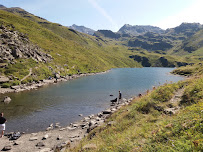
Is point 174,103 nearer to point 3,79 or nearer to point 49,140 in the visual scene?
point 49,140

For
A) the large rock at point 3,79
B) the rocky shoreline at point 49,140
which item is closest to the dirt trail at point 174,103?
the rocky shoreline at point 49,140

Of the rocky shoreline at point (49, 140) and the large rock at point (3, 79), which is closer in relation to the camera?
the rocky shoreline at point (49, 140)

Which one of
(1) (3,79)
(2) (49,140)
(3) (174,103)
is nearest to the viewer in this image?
(3) (174,103)

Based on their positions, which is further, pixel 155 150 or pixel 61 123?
pixel 61 123

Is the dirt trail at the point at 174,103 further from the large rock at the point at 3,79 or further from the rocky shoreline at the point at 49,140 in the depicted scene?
the large rock at the point at 3,79

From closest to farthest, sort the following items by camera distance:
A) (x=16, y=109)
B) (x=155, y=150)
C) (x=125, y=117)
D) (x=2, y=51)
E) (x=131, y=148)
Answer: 1. (x=155, y=150)
2. (x=131, y=148)
3. (x=125, y=117)
4. (x=16, y=109)
5. (x=2, y=51)

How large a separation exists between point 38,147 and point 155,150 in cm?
1609

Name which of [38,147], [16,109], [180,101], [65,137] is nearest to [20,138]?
[38,147]

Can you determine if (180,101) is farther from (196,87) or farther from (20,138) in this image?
(20,138)

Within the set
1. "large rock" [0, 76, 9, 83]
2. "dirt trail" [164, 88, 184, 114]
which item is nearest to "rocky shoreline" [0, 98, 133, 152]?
"dirt trail" [164, 88, 184, 114]

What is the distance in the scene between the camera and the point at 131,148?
8234mm

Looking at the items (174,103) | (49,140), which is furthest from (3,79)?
(174,103)

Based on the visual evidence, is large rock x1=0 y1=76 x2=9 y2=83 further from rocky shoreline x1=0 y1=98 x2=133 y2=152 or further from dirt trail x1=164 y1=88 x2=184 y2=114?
dirt trail x1=164 y1=88 x2=184 y2=114

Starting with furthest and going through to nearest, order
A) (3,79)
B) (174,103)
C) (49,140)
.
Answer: (3,79) < (49,140) < (174,103)
